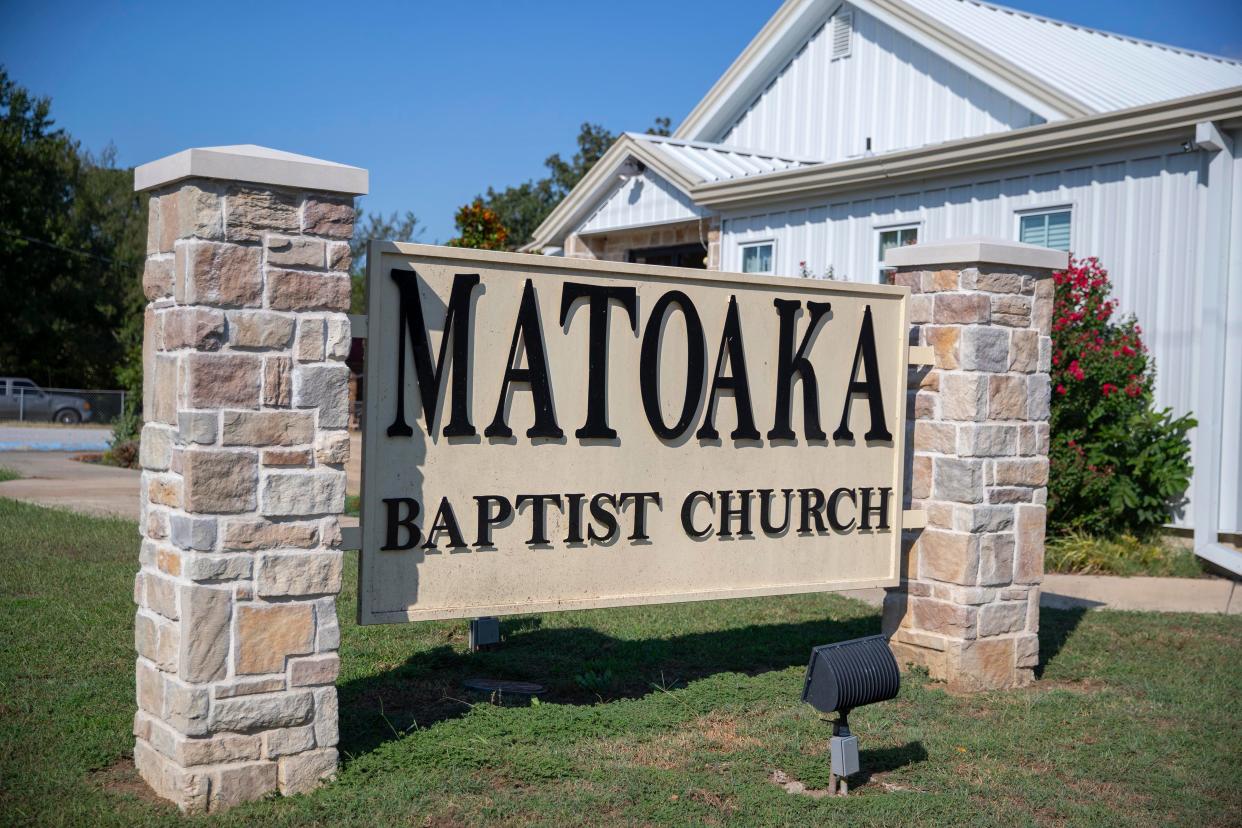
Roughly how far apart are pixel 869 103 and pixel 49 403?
25204mm

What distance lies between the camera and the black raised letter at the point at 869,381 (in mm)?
6293

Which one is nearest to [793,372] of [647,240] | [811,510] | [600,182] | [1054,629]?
[811,510]

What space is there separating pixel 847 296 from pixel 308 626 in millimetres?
3387

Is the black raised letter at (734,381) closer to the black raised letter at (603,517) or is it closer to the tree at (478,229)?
the black raised letter at (603,517)

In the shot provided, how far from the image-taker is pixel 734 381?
5871 millimetres

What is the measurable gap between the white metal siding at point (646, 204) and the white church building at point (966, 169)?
0.03 meters

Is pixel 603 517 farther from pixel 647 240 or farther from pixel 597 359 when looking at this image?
pixel 647 240

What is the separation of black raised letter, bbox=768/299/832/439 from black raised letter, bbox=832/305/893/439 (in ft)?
0.80

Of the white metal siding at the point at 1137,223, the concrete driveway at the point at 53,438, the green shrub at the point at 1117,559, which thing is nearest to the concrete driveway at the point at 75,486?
the concrete driveway at the point at 53,438

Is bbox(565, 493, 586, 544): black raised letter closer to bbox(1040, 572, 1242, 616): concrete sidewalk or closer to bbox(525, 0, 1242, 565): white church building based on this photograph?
bbox(1040, 572, 1242, 616): concrete sidewalk

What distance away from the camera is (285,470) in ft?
14.2

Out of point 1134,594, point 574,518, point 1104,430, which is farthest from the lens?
point 1104,430

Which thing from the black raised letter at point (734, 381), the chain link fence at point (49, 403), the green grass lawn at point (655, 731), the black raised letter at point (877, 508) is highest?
the black raised letter at point (734, 381)

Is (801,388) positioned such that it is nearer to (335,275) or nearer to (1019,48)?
(335,275)
